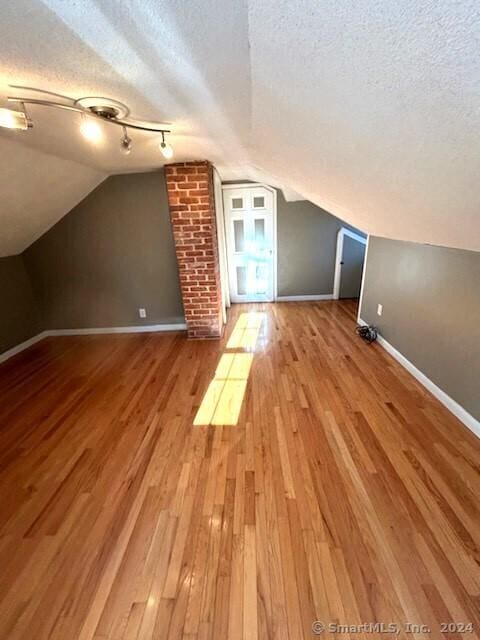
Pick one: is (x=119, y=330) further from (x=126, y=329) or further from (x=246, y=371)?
(x=246, y=371)

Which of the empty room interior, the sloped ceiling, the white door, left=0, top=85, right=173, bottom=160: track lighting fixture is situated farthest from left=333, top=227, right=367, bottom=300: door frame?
left=0, top=85, right=173, bottom=160: track lighting fixture

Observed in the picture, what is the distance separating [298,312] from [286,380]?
1.95 m

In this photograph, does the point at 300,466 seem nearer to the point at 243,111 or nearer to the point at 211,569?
the point at 211,569

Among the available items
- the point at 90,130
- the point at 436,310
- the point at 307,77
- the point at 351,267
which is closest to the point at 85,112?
the point at 90,130

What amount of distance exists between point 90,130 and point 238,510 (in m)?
2.27

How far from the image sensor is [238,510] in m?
1.38

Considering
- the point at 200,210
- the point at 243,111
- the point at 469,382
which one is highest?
A: the point at 243,111

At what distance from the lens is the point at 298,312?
166 inches

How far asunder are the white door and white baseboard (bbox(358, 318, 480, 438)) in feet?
7.73

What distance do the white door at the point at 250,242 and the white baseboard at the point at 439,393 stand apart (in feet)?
7.73

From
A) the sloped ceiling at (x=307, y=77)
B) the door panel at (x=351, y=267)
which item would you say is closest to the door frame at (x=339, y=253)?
the door panel at (x=351, y=267)

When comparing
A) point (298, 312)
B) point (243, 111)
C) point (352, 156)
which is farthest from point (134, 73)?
point (298, 312)

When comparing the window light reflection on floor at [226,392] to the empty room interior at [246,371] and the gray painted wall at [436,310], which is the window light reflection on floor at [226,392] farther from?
the gray painted wall at [436,310]

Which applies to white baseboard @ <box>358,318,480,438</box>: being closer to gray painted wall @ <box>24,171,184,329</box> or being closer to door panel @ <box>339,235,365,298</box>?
door panel @ <box>339,235,365,298</box>
